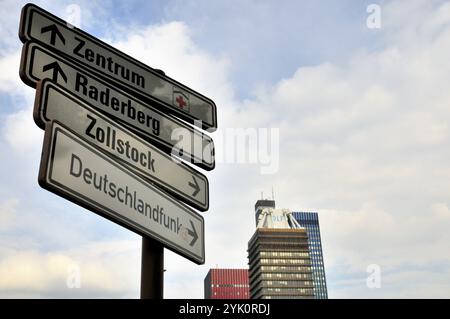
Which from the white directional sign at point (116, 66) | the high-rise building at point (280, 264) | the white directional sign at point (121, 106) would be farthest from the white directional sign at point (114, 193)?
the high-rise building at point (280, 264)

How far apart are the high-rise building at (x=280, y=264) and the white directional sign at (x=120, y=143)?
15997 centimetres

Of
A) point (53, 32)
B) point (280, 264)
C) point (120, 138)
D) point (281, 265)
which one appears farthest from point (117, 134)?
point (281, 265)

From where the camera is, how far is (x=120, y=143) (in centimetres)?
295

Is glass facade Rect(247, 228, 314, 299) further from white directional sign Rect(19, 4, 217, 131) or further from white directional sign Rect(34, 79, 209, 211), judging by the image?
white directional sign Rect(34, 79, 209, 211)

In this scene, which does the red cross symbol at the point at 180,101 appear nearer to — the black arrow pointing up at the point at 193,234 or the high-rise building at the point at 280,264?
the black arrow pointing up at the point at 193,234

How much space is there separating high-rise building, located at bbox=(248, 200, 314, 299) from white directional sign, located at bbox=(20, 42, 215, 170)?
160 meters

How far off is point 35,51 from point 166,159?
1284mm

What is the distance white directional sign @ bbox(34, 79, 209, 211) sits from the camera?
8.17ft

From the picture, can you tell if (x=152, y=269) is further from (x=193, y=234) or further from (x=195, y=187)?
(x=195, y=187)

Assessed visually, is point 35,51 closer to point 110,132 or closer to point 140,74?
point 110,132

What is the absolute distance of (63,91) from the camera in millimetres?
2586

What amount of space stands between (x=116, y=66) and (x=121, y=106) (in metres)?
0.49

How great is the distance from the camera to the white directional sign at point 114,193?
232 cm
